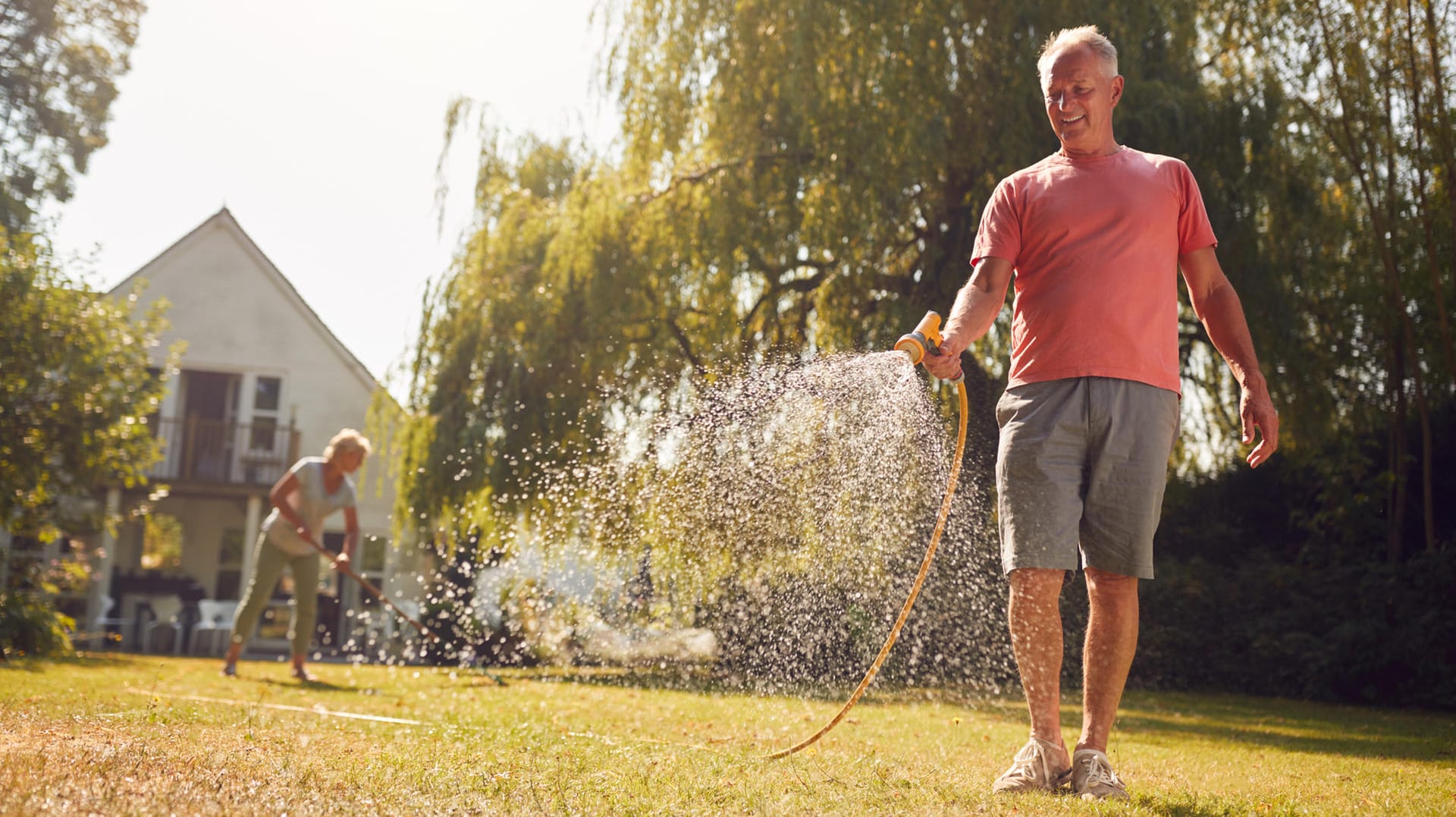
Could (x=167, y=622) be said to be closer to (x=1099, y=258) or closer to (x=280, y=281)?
(x=280, y=281)

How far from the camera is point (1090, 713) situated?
3.13 m

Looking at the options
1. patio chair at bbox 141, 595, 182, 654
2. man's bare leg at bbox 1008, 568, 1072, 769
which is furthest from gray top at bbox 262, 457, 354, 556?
patio chair at bbox 141, 595, 182, 654

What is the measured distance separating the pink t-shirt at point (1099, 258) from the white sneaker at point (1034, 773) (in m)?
0.97

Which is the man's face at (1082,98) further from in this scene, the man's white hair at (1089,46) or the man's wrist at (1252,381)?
the man's wrist at (1252,381)

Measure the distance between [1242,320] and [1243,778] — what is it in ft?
4.54

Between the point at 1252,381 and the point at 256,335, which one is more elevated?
the point at 256,335

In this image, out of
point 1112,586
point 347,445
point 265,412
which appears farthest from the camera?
point 265,412

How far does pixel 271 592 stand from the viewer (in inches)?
323

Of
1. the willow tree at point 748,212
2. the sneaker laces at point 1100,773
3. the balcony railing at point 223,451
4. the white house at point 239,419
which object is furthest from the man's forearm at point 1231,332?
the balcony railing at point 223,451

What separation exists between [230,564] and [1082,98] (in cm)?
2142

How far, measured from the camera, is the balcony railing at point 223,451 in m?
20.6

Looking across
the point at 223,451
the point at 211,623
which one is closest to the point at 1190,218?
the point at 211,623

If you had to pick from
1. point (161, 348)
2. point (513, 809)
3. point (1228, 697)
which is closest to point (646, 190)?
point (1228, 697)

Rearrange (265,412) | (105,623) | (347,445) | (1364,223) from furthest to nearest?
(265,412) < (105,623) < (1364,223) < (347,445)
